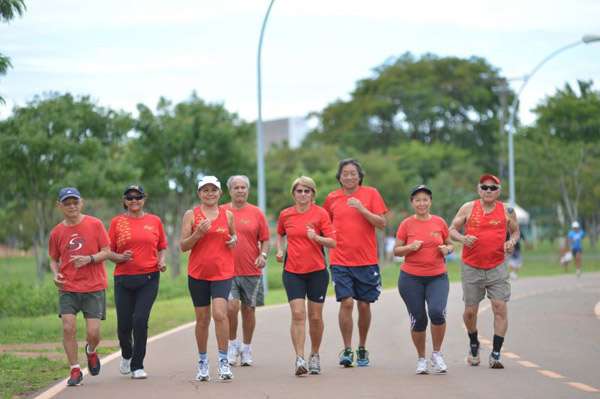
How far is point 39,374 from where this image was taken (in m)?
12.8

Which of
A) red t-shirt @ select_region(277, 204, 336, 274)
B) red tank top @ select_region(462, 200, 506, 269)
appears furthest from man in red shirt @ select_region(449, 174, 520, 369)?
red t-shirt @ select_region(277, 204, 336, 274)

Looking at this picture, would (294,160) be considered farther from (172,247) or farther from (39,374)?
(39,374)

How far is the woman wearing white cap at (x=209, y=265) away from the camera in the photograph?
11.6 metres

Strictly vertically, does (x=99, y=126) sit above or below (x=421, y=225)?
above

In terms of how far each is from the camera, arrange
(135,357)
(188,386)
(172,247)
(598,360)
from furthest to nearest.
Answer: (172,247) < (598,360) < (135,357) < (188,386)

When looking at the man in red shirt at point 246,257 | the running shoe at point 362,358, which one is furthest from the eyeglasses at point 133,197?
the running shoe at point 362,358

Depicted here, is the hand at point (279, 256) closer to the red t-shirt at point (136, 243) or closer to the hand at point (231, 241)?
the hand at point (231, 241)

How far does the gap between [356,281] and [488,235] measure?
4.59 feet

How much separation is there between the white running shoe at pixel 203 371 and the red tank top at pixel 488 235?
2.98 meters

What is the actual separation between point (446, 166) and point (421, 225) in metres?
58.0

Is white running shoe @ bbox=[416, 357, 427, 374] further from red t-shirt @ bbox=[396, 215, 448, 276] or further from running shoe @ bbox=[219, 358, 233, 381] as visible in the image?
running shoe @ bbox=[219, 358, 233, 381]

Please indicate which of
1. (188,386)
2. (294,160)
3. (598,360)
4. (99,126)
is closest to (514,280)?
(99,126)

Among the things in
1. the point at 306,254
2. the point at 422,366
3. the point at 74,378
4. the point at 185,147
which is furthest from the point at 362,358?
the point at 185,147

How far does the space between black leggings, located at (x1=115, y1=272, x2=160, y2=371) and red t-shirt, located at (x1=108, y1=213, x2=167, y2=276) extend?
76mm
